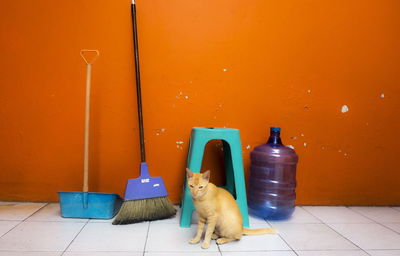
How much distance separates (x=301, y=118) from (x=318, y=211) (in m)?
0.65

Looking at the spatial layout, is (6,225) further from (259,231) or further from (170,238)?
(259,231)

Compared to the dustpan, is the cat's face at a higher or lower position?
higher

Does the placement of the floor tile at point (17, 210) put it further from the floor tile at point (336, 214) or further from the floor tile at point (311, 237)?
the floor tile at point (336, 214)

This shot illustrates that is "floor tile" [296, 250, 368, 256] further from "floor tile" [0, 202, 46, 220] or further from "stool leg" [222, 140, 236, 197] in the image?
"floor tile" [0, 202, 46, 220]

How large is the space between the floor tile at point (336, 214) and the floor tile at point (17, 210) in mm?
1783

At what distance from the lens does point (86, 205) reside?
155 cm

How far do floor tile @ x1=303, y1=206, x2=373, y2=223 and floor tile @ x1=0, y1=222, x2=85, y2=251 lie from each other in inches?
57.5

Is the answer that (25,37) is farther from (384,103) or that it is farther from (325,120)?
(384,103)

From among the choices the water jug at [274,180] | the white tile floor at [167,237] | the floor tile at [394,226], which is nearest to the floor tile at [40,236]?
the white tile floor at [167,237]

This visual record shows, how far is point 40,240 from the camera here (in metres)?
1.27

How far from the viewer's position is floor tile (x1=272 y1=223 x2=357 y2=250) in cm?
132

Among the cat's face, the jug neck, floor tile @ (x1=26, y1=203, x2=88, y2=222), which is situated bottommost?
floor tile @ (x1=26, y1=203, x2=88, y2=222)

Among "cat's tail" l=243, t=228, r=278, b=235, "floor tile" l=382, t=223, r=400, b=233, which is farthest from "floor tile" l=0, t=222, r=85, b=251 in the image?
"floor tile" l=382, t=223, r=400, b=233

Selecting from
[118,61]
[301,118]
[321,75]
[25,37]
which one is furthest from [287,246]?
[25,37]
